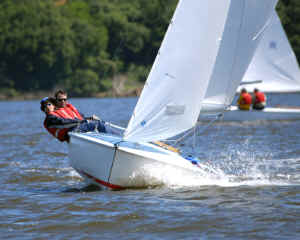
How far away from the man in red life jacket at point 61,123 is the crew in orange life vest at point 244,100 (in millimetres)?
12314

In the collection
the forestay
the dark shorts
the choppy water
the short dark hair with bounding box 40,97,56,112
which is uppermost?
the forestay

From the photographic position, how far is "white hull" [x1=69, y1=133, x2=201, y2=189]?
345 inches

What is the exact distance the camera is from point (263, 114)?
2173cm

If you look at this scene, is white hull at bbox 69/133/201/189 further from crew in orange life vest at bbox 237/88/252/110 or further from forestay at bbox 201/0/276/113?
crew in orange life vest at bbox 237/88/252/110

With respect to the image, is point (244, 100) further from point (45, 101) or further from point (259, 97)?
point (45, 101)

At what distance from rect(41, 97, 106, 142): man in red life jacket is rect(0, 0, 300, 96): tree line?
2278 inches

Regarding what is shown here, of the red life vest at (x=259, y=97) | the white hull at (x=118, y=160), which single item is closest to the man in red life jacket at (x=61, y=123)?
the white hull at (x=118, y=160)

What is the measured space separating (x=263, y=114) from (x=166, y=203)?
13973mm

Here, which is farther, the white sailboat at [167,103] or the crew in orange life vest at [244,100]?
the crew in orange life vest at [244,100]

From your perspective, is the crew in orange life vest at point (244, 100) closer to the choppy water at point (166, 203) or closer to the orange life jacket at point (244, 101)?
the orange life jacket at point (244, 101)

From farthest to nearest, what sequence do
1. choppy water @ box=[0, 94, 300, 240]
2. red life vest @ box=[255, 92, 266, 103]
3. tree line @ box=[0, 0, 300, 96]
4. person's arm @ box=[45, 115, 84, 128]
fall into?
tree line @ box=[0, 0, 300, 96], red life vest @ box=[255, 92, 266, 103], person's arm @ box=[45, 115, 84, 128], choppy water @ box=[0, 94, 300, 240]

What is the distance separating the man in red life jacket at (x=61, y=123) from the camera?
959cm

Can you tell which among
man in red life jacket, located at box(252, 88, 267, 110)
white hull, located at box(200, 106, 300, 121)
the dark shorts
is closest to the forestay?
the dark shorts

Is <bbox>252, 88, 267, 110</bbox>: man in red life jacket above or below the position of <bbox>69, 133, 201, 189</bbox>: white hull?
above
